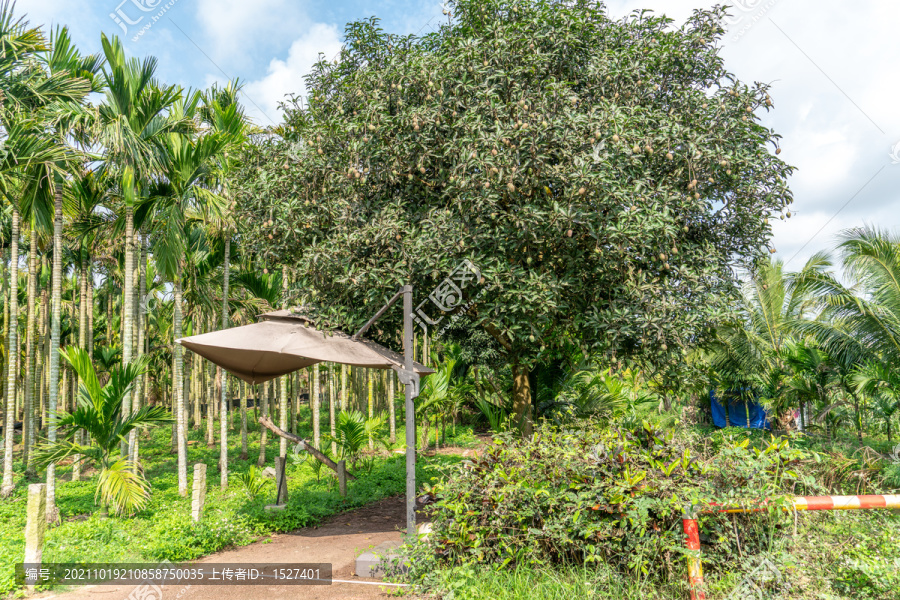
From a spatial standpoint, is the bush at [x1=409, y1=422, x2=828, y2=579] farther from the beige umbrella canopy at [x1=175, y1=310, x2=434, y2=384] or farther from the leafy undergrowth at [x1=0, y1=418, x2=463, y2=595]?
the beige umbrella canopy at [x1=175, y1=310, x2=434, y2=384]

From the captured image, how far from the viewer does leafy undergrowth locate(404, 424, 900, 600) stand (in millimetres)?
3922

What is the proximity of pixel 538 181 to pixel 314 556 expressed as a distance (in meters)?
5.11

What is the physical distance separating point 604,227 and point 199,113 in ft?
32.1

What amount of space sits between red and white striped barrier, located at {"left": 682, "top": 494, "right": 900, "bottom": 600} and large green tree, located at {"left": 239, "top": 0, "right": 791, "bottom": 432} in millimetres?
2412

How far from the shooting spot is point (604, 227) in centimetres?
598

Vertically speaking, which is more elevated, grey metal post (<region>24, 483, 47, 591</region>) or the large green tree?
the large green tree

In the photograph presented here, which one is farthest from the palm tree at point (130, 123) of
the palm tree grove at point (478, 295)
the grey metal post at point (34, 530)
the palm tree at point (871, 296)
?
the palm tree at point (871, 296)

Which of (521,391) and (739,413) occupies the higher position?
(521,391)

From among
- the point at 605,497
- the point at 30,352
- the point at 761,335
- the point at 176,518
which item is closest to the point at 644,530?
the point at 605,497

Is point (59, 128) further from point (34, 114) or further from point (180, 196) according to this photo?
point (180, 196)

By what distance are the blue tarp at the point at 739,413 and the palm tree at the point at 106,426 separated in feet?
68.1

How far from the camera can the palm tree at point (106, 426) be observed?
25.6 feet

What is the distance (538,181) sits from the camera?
20.8 ft

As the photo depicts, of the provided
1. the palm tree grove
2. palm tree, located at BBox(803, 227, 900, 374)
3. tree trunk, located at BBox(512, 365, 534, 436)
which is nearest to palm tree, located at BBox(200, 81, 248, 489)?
the palm tree grove
